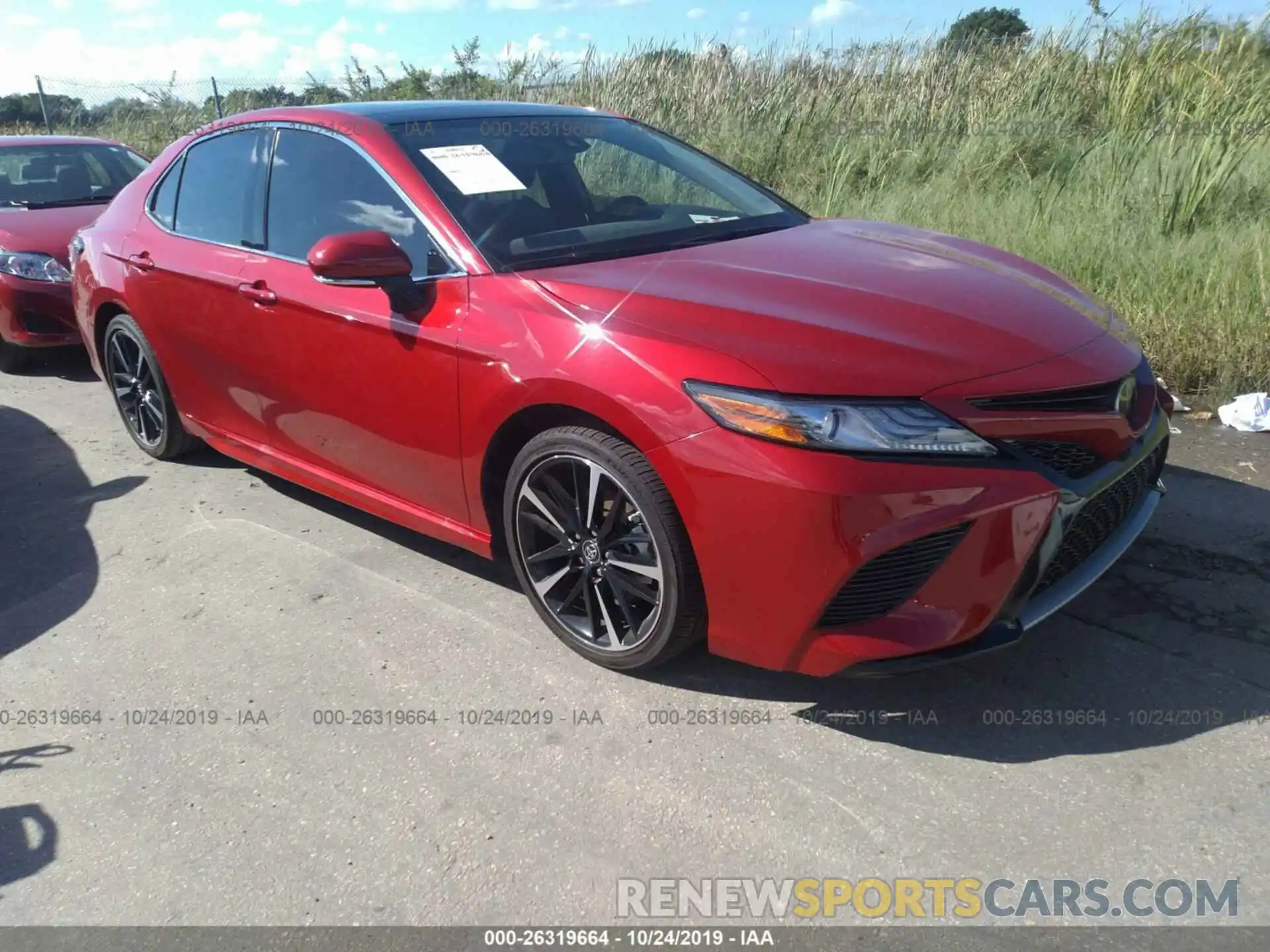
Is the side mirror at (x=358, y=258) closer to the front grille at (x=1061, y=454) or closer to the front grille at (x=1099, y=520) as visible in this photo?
the front grille at (x=1061, y=454)

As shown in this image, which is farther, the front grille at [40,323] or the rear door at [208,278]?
Answer: the front grille at [40,323]

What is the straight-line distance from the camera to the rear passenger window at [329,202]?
11.2 ft

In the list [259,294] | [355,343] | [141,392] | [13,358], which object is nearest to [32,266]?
[13,358]

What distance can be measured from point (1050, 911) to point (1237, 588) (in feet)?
5.67

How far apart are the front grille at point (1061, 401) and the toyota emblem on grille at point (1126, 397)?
0.05 feet

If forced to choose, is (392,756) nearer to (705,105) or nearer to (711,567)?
(711,567)

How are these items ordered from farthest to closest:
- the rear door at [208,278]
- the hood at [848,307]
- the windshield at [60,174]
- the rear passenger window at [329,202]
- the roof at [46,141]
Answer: the roof at [46,141]
the windshield at [60,174]
the rear door at [208,278]
the rear passenger window at [329,202]
the hood at [848,307]

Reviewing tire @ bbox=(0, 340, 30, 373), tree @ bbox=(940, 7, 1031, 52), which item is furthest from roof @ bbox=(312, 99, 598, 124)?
tree @ bbox=(940, 7, 1031, 52)

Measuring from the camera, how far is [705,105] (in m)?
11.6

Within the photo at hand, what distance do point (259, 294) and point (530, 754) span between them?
6.79 ft

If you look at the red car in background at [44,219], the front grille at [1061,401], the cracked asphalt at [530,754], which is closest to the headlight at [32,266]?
the red car in background at [44,219]

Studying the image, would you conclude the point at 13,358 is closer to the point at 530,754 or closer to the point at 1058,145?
the point at 530,754

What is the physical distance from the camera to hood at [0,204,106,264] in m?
6.86

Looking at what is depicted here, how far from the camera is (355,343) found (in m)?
3.50
